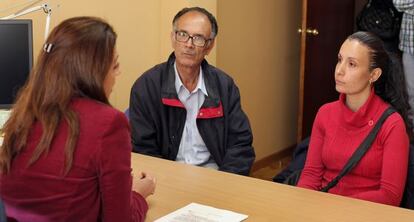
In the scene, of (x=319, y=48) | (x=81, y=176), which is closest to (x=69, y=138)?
(x=81, y=176)

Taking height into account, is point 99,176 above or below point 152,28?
below

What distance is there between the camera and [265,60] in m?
4.14

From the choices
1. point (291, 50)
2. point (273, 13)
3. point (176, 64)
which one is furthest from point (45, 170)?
point (291, 50)

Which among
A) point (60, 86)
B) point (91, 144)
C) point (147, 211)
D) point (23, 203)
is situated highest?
point (60, 86)

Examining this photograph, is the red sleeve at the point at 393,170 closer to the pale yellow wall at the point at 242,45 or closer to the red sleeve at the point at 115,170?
the red sleeve at the point at 115,170

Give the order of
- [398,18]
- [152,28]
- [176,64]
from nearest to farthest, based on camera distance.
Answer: [176,64] → [152,28] → [398,18]

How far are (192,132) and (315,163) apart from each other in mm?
528

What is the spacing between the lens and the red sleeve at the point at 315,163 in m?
2.10

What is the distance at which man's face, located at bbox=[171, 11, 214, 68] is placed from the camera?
2.33 meters

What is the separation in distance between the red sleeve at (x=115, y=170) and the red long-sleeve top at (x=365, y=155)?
0.93m

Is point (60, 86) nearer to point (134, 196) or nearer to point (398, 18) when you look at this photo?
point (134, 196)

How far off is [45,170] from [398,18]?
2.94 meters

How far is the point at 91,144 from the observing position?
1256 mm

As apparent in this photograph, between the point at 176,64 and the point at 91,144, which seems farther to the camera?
the point at 176,64
